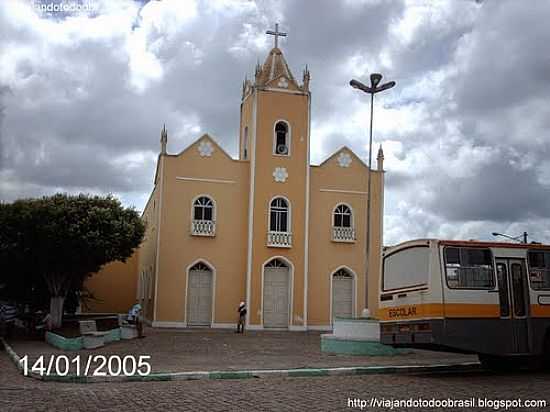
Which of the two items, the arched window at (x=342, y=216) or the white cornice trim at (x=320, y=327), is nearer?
the white cornice trim at (x=320, y=327)

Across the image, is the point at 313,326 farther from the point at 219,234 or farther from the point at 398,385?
the point at 398,385

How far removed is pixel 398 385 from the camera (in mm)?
11547

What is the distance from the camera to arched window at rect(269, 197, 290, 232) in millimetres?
29650

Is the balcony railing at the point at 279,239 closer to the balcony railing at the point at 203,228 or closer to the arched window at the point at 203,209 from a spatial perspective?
the balcony railing at the point at 203,228

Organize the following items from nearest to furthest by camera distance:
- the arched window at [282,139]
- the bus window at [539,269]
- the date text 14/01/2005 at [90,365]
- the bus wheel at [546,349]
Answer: the date text 14/01/2005 at [90,365] → the bus wheel at [546,349] → the bus window at [539,269] → the arched window at [282,139]

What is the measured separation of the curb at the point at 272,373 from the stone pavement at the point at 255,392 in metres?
0.27

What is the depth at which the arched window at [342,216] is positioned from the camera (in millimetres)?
30562

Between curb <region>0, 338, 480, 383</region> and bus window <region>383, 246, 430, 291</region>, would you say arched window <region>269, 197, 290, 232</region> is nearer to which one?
curb <region>0, 338, 480, 383</region>

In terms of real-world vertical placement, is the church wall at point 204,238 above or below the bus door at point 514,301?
above

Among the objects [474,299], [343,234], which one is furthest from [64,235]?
[474,299]

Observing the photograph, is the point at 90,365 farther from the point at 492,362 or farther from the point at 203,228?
the point at 203,228

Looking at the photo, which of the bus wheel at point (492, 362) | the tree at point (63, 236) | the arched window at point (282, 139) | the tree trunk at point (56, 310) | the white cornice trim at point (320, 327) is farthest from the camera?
the arched window at point (282, 139)

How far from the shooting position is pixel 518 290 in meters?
12.9

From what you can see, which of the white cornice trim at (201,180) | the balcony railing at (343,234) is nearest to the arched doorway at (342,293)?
the balcony railing at (343,234)
